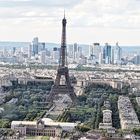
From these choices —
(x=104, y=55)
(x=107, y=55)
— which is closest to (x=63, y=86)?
(x=104, y=55)

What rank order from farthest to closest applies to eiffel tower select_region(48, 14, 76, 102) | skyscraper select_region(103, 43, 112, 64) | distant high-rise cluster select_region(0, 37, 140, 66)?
skyscraper select_region(103, 43, 112, 64)
distant high-rise cluster select_region(0, 37, 140, 66)
eiffel tower select_region(48, 14, 76, 102)

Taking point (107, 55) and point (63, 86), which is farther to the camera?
point (107, 55)

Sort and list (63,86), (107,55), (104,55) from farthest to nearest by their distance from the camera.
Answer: (107,55)
(104,55)
(63,86)

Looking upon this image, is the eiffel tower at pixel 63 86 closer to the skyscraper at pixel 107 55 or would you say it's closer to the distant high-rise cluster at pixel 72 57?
the distant high-rise cluster at pixel 72 57

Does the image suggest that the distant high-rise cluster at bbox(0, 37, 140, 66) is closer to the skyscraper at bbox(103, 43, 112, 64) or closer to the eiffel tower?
the skyscraper at bbox(103, 43, 112, 64)

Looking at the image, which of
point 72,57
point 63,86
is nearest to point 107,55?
point 72,57

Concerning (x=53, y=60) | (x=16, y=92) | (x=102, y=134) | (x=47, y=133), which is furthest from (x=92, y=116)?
(x=53, y=60)

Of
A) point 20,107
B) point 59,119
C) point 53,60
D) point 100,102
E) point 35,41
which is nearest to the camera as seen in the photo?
point 59,119

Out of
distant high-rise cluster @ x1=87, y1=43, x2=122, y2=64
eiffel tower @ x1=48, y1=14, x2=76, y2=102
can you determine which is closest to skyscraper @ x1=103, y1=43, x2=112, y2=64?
distant high-rise cluster @ x1=87, y1=43, x2=122, y2=64

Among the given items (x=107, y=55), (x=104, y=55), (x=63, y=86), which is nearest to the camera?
(x=63, y=86)

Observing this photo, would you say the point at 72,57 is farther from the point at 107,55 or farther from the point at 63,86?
the point at 63,86

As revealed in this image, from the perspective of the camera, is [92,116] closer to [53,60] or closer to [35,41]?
[53,60]
